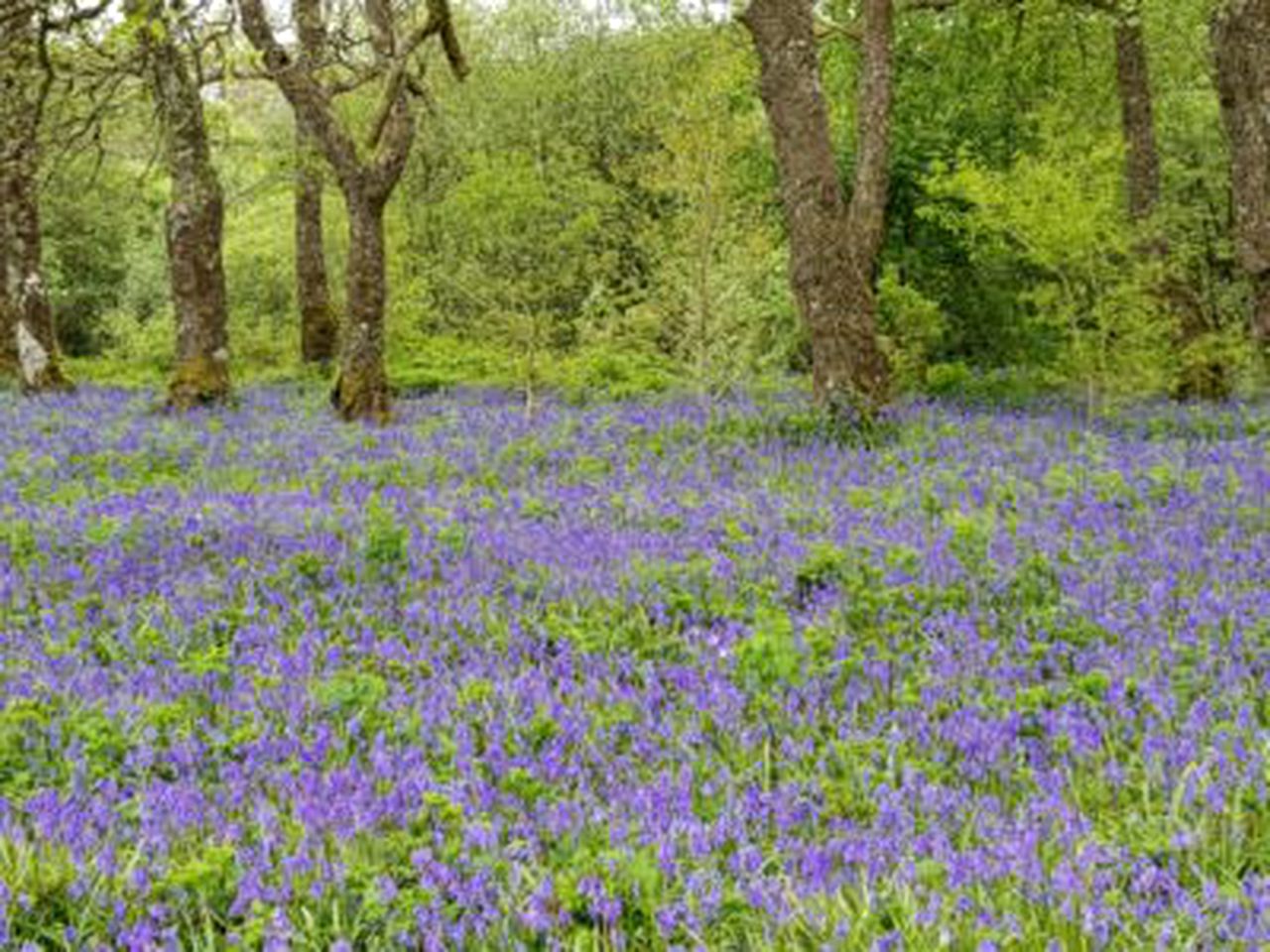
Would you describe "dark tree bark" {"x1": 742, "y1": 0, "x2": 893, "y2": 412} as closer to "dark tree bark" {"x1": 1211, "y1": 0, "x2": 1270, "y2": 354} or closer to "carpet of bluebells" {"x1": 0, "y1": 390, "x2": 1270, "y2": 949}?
"carpet of bluebells" {"x1": 0, "y1": 390, "x2": 1270, "y2": 949}

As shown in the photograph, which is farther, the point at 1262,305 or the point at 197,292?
the point at 197,292

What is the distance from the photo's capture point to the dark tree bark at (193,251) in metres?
17.1

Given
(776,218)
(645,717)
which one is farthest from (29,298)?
(645,717)

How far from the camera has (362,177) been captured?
55.3ft

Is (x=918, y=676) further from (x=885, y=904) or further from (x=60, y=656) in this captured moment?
(x=60, y=656)

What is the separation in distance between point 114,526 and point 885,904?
6.50 metres

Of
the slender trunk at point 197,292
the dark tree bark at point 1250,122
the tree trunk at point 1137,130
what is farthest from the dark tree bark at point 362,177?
the tree trunk at point 1137,130

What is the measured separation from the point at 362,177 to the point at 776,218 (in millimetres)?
10864

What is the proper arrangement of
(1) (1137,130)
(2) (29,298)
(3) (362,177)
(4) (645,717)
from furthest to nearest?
1. (2) (29,298)
2. (1) (1137,130)
3. (3) (362,177)
4. (4) (645,717)

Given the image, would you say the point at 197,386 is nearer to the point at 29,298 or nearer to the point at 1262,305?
the point at 29,298

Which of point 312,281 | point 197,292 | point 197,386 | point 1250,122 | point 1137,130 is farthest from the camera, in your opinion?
point 312,281

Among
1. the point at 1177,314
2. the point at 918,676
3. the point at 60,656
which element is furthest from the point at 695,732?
the point at 1177,314

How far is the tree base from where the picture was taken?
18500 mm

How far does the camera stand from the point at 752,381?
2327cm
